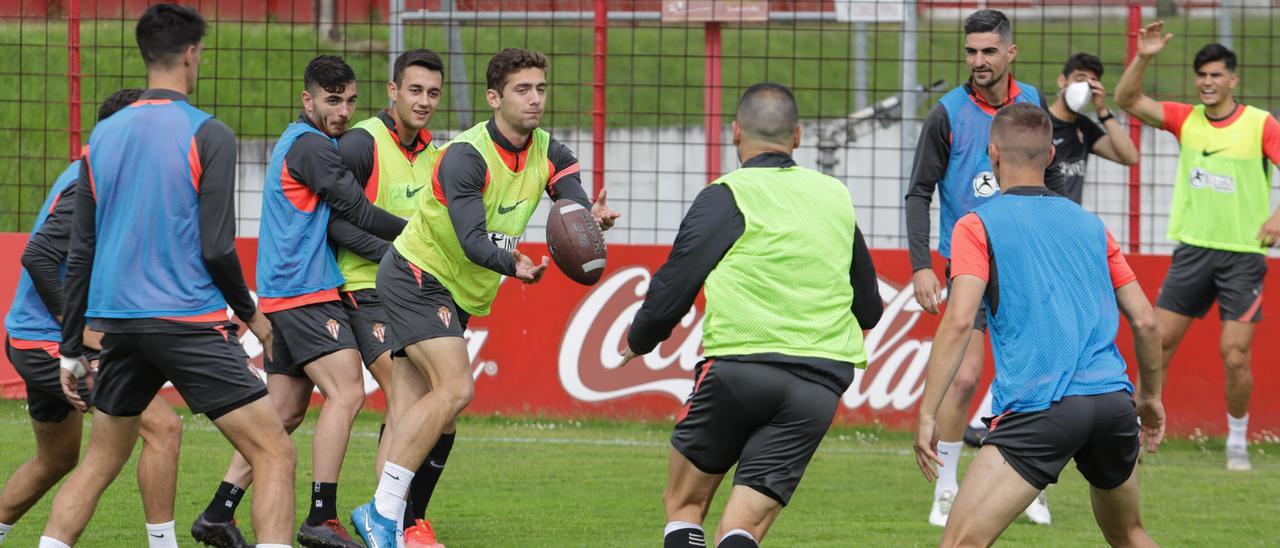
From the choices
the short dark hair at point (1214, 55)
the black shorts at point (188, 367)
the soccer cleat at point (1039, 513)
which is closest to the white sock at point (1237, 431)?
the short dark hair at point (1214, 55)

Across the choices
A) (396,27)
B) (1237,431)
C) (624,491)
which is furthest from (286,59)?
(1237,431)

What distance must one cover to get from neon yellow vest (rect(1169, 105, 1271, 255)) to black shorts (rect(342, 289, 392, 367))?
5.46 meters

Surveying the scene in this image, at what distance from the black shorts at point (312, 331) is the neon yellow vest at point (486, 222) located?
1.78 feet

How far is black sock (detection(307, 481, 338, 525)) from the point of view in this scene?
698 centimetres

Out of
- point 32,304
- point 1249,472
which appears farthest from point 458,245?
point 1249,472

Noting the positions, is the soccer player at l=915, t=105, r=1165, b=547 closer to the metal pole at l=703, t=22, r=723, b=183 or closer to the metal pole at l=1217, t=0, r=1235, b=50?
the metal pole at l=703, t=22, r=723, b=183

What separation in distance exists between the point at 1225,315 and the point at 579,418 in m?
4.30

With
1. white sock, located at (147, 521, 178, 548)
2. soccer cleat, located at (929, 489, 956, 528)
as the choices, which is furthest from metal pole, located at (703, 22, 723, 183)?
white sock, located at (147, 521, 178, 548)

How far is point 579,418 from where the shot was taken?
11281 mm

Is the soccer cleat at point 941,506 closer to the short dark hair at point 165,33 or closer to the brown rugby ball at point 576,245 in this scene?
the brown rugby ball at point 576,245

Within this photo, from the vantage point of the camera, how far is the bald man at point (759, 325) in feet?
16.7

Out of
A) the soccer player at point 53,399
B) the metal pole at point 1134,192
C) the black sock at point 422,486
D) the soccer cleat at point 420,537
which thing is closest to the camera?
the soccer player at point 53,399

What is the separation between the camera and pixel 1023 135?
17.0 feet

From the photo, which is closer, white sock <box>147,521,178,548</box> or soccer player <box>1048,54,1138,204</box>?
white sock <box>147,521,178,548</box>
